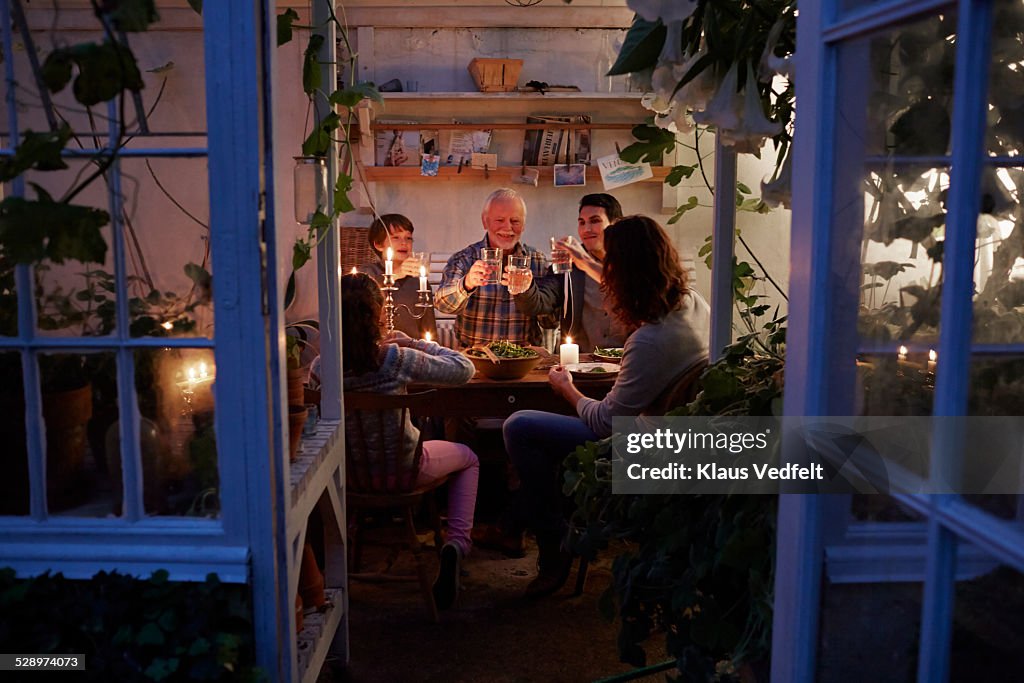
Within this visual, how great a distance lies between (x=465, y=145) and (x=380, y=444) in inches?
111

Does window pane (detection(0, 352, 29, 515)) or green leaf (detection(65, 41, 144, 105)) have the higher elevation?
green leaf (detection(65, 41, 144, 105))

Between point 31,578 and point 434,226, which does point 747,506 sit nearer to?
point 31,578

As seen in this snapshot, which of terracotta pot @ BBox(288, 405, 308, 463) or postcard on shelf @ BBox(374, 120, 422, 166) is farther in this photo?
postcard on shelf @ BBox(374, 120, 422, 166)

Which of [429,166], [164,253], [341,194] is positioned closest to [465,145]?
[429,166]

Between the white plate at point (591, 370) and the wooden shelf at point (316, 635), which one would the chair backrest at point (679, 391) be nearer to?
the white plate at point (591, 370)

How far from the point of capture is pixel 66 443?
1.41m

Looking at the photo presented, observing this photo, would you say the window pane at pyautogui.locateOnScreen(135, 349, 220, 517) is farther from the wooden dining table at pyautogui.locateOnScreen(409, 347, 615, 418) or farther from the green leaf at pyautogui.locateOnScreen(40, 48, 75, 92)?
the wooden dining table at pyautogui.locateOnScreen(409, 347, 615, 418)

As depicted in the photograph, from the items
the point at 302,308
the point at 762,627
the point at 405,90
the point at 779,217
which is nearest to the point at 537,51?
the point at 405,90

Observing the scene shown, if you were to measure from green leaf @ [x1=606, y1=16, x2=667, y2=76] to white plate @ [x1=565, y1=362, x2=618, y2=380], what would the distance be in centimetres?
188

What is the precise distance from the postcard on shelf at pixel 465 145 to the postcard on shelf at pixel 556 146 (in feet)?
0.88

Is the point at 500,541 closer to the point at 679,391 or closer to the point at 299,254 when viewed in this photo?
the point at 679,391

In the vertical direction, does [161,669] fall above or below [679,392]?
below

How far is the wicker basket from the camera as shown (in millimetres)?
5008

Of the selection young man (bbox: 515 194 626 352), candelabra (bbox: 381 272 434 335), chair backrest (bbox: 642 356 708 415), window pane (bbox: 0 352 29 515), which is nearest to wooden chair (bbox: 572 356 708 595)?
chair backrest (bbox: 642 356 708 415)
